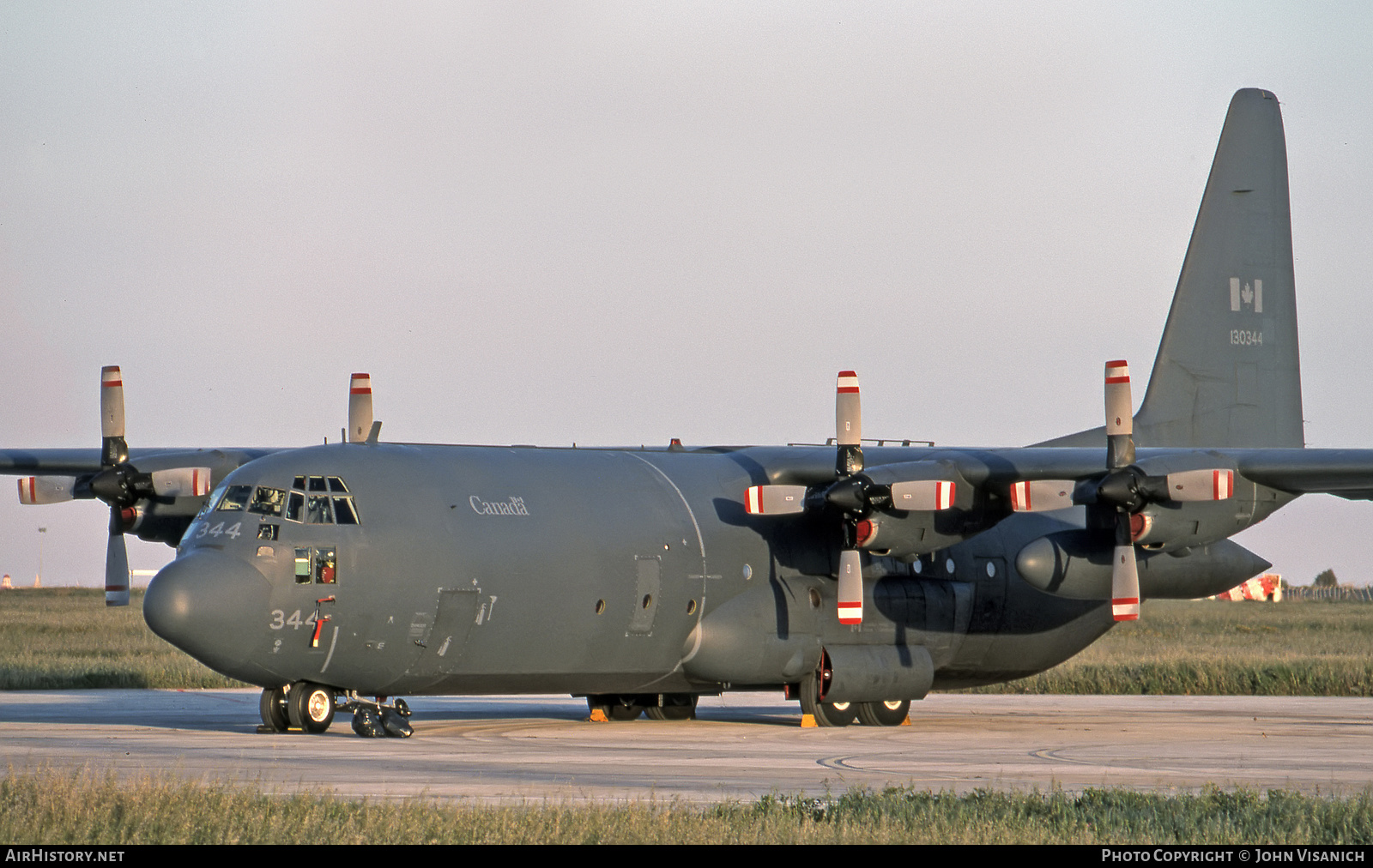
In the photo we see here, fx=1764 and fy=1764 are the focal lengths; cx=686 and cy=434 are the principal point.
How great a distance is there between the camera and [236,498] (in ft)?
60.8

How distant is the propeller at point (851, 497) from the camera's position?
20.4 meters

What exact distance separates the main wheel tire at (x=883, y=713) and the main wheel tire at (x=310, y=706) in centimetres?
692

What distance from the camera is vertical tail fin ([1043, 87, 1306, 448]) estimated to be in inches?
1029

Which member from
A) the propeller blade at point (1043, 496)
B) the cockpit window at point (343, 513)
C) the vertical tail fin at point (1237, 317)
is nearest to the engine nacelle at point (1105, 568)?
the propeller blade at point (1043, 496)

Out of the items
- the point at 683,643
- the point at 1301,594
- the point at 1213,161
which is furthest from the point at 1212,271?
the point at 1301,594

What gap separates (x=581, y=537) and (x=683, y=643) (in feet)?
6.63

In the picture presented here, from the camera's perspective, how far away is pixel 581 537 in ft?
65.7

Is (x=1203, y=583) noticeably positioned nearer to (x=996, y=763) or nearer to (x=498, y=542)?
(x=996, y=763)

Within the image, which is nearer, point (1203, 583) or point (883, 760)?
point (883, 760)

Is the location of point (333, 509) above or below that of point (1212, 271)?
below

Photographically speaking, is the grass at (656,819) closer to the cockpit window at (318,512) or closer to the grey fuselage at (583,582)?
the grey fuselage at (583,582)

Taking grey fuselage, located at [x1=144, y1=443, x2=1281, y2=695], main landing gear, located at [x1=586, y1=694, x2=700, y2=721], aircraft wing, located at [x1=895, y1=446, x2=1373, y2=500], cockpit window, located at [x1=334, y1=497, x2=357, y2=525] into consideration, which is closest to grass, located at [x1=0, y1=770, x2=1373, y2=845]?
grey fuselage, located at [x1=144, y1=443, x2=1281, y2=695]

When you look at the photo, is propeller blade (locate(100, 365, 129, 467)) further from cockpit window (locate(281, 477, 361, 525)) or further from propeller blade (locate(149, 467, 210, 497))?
cockpit window (locate(281, 477, 361, 525))
